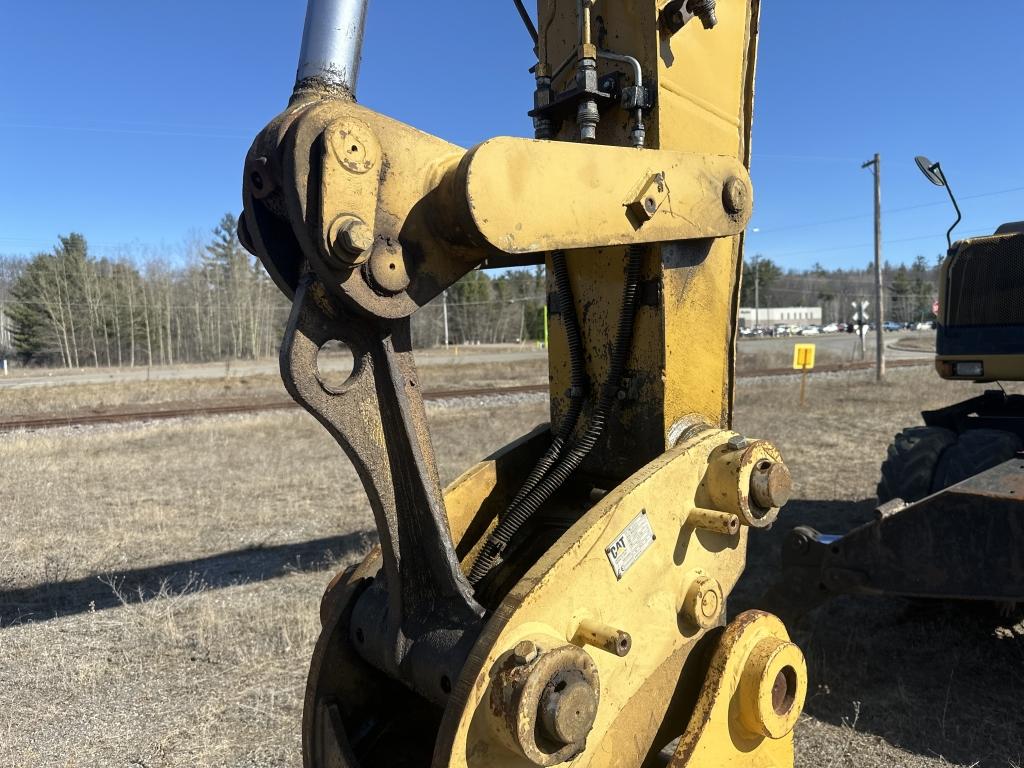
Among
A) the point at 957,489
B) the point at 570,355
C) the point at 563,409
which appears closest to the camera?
the point at 570,355

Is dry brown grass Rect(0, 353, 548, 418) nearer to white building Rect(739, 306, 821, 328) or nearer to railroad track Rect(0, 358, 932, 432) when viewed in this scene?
railroad track Rect(0, 358, 932, 432)

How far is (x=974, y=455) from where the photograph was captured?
429 centimetres

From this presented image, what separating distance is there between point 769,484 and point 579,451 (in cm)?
61

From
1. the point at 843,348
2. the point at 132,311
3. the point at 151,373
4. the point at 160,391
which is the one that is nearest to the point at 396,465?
the point at 160,391

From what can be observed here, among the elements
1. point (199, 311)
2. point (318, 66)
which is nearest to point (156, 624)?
point (318, 66)

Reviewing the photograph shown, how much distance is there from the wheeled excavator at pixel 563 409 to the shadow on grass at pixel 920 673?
169cm

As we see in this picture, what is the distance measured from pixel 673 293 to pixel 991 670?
3.33 metres

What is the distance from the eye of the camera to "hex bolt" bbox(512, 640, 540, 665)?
1.65 meters

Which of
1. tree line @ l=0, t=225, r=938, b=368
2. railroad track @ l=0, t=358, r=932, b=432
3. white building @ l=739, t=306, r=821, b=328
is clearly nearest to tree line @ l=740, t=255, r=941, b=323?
white building @ l=739, t=306, r=821, b=328

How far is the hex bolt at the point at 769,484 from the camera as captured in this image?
6.97ft

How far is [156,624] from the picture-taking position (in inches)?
185

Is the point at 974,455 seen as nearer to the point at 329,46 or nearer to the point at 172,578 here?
the point at 329,46

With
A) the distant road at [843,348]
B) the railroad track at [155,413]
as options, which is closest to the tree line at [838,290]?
the distant road at [843,348]

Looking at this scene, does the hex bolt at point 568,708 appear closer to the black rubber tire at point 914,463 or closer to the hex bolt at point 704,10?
the hex bolt at point 704,10
